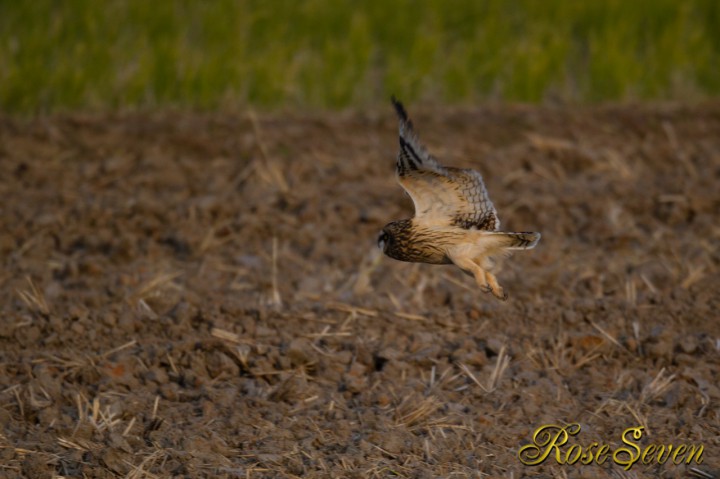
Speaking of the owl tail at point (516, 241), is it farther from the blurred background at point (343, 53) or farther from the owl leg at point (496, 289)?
the blurred background at point (343, 53)

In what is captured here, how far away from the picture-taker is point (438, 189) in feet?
14.5

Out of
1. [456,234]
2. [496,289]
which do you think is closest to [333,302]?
[456,234]

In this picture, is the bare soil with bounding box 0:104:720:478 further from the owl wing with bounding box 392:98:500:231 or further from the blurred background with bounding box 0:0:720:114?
the owl wing with bounding box 392:98:500:231

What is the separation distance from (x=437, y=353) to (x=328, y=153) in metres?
3.19

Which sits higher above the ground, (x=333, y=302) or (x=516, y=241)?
(x=516, y=241)

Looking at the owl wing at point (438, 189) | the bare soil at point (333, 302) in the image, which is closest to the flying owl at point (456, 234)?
the owl wing at point (438, 189)

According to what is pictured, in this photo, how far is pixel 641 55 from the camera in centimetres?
959

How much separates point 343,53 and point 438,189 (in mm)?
4612

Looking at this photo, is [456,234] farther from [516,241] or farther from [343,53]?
[343,53]

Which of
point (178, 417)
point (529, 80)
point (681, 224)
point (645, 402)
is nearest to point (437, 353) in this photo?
point (645, 402)

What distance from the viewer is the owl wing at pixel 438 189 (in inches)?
162

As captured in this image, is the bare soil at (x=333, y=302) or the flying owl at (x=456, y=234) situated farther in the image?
the flying owl at (x=456, y=234)

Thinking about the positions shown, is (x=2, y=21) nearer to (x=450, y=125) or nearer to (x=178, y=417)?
(x=450, y=125)

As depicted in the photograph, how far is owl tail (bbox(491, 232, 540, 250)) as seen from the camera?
455 centimetres
